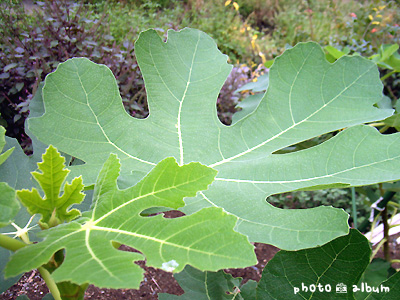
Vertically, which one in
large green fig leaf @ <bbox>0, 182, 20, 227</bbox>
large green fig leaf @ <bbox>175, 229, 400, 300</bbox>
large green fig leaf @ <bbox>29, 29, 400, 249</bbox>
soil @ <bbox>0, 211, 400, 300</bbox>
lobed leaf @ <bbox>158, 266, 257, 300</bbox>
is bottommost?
soil @ <bbox>0, 211, 400, 300</bbox>

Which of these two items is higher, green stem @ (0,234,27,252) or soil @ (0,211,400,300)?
green stem @ (0,234,27,252)

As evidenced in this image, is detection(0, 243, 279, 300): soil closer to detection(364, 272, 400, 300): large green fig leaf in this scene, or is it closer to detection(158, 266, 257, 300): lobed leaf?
detection(158, 266, 257, 300): lobed leaf

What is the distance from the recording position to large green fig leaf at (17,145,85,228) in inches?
14.8

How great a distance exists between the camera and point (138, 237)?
Result: 1.30 ft

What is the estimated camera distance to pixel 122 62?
2.80 metres

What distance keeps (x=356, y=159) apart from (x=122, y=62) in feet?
8.05

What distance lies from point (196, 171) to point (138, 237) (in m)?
0.09

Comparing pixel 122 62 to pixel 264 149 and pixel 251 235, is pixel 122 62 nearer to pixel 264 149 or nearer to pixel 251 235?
pixel 264 149

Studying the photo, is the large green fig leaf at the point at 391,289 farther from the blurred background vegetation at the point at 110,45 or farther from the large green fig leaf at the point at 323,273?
the blurred background vegetation at the point at 110,45

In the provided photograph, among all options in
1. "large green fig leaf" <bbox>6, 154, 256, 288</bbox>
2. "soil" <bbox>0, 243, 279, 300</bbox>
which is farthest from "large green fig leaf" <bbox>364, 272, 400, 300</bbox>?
"soil" <bbox>0, 243, 279, 300</bbox>

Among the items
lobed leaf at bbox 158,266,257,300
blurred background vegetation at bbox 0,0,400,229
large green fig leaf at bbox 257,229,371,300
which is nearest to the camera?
large green fig leaf at bbox 257,229,371,300

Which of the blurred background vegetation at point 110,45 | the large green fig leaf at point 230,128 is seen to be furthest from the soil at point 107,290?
the large green fig leaf at point 230,128

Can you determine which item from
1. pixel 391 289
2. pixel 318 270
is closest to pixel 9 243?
pixel 318 270

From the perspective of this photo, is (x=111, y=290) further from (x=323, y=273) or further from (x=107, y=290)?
(x=323, y=273)
